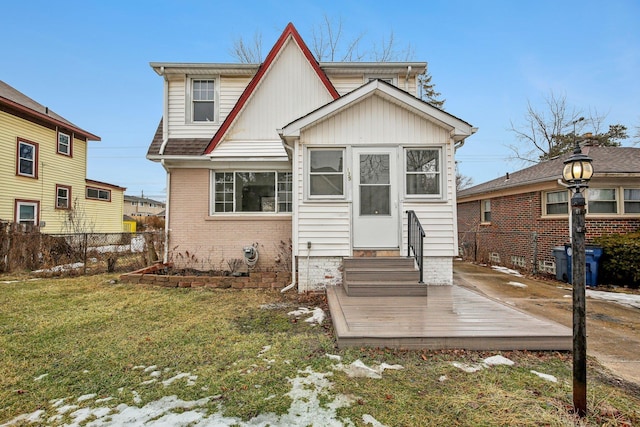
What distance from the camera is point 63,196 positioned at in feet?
50.8

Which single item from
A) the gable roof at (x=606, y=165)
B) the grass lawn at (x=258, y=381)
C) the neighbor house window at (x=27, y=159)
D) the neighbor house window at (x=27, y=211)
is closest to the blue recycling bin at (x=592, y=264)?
the gable roof at (x=606, y=165)

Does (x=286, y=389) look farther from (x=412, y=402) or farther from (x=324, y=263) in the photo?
(x=324, y=263)

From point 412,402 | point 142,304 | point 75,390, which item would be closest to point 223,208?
point 142,304

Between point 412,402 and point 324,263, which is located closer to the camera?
point 412,402

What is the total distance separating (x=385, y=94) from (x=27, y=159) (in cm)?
1632

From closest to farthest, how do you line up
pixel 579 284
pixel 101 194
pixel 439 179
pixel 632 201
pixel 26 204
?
pixel 579 284
pixel 439 179
pixel 632 201
pixel 26 204
pixel 101 194

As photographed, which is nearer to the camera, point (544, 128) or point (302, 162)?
point (302, 162)

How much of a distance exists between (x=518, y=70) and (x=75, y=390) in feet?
78.8

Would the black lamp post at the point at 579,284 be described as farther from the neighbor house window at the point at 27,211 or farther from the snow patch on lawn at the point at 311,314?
the neighbor house window at the point at 27,211

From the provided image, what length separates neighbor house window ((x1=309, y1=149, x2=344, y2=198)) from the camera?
649 cm

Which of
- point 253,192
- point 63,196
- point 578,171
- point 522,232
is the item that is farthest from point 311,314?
point 63,196

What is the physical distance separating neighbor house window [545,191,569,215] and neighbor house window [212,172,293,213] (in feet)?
27.4

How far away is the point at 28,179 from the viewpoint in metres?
13.6

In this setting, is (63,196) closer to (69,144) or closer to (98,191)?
(69,144)
